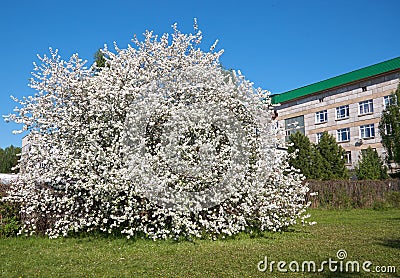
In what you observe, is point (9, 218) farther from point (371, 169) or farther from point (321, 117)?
point (321, 117)

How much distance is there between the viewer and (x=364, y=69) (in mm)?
31469

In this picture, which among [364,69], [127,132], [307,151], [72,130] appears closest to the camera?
[127,132]

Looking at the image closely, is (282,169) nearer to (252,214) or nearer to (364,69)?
(252,214)

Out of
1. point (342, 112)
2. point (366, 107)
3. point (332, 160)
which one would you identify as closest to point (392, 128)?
point (366, 107)

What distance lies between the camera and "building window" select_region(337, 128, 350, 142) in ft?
108

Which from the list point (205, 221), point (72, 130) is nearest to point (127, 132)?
point (72, 130)

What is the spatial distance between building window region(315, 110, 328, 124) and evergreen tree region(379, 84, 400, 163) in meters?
6.13

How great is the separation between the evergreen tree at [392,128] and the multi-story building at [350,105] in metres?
1.19

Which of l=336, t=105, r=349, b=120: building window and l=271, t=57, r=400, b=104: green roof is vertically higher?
l=271, t=57, r=400, b=104: green roof

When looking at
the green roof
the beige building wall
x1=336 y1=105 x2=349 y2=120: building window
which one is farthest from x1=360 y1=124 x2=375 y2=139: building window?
the green roof

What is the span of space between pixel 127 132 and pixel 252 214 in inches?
139

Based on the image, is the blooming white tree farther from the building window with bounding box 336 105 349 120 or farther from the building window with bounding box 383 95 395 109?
the building window with bounding box 336 105 349 120

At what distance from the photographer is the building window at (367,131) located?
31.0 m

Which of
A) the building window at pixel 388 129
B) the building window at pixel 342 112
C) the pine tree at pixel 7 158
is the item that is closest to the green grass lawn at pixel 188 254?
the building window at pixel 388 129
